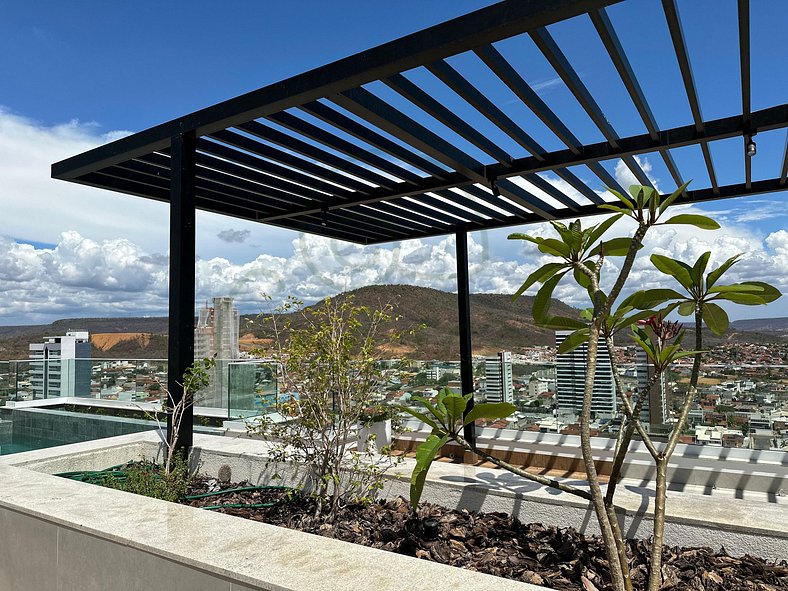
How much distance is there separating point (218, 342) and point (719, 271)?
7.79m

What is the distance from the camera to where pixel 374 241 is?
7.02 m

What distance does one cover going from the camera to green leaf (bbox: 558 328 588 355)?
79.7 inches

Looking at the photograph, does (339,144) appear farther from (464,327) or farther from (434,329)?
(434,329)

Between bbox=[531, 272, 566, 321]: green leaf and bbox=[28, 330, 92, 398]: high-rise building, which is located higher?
bbox=[531, 272, 566, 321]: green leaf

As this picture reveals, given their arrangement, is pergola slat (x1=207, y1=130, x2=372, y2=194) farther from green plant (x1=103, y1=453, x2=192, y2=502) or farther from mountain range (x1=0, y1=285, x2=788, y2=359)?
mountain range (x1=0, y1=285, x2=788, y2=359)

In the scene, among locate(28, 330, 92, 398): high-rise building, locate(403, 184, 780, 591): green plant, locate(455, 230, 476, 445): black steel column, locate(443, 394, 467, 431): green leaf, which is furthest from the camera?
locate(28, 330, 92, 398): high-rise building

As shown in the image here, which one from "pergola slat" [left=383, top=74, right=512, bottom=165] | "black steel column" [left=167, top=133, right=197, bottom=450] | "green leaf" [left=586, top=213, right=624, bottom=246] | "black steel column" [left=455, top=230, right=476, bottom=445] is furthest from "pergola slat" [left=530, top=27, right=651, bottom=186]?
"black steel column" [left=455, top=230, right=476, bottom=445]

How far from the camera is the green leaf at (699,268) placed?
189 cm

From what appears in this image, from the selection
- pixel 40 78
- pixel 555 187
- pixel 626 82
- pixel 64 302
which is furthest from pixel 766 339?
pixel 64 302

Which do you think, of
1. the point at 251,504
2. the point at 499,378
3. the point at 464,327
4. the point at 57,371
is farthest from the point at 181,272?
the point at 57,371

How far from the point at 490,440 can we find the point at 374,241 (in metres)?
2.92

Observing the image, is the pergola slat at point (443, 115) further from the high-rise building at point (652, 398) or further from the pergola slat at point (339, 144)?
the high-rise building at point (652, 398)

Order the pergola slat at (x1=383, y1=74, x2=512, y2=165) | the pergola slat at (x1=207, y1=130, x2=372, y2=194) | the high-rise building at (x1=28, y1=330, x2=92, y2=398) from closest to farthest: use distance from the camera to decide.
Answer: the pergola slat at (x1=383, y1=74, x2=512, y2=165) → the pergola slat at (x1=207, y1=130, x2=372, y2=194) → the high-rise building at (x1=28, y1=330, x2=92, y2=398)

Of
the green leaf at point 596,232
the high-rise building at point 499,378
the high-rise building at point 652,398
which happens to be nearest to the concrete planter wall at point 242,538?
the green leaf at point 596,232
